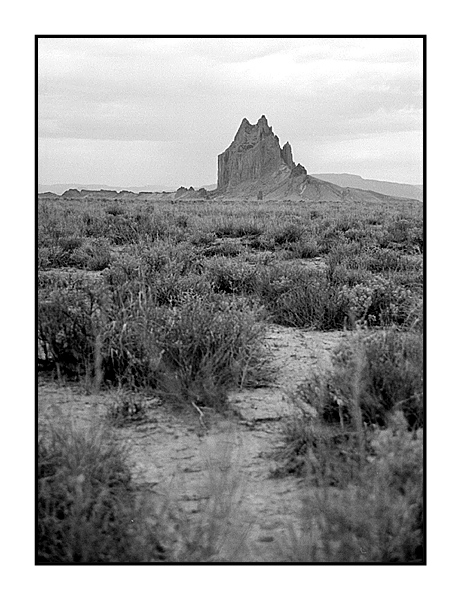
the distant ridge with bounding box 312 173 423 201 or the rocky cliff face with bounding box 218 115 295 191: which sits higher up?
the rocky cliff face with bounding box 218 115 295 191

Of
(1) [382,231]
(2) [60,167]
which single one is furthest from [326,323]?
(1) [382,231]

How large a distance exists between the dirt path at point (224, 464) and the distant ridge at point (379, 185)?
160 cm

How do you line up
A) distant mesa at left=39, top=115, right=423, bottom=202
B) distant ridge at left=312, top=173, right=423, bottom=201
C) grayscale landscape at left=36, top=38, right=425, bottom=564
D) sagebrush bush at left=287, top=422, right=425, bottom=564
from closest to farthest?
sagebrush bush at left=287, top=422, right=425, bottom=564 < grayscale landscape at left=36, top=38, right=425, bottom=564 < distant ridge at left=312, top=173, right=423, bottom=201 < distant mesa at left=39, top=115, right=423, bottom=202

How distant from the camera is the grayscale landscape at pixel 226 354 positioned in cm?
264

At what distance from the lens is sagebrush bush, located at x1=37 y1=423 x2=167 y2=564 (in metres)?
2.54

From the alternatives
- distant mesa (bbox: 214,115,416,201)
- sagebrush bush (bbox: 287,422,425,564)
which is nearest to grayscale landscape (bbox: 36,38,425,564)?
sagebrush bush (bbox: 287,422,425,564)

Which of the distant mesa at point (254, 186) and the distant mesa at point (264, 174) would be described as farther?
the distant mesa at point (264, 174)

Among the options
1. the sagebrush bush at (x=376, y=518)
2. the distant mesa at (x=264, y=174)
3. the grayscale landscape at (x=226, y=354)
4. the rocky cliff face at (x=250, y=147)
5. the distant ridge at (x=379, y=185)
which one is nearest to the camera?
the sagebrush bush at (x=376, y=518)

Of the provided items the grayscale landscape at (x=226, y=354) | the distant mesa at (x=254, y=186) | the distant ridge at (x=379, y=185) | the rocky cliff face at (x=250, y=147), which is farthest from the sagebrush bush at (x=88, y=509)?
the rocky cliff face at (x=250, y=147)

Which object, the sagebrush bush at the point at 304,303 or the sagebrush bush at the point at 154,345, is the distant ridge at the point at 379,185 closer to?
the sagebrush bush at the point at 304,303

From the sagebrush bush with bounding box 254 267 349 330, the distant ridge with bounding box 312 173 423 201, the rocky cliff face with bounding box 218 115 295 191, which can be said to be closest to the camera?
the distant ridge with bounding box 312 173 423 201

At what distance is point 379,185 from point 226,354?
101 inches

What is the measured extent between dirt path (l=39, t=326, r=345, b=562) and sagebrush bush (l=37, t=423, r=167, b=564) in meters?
0.18

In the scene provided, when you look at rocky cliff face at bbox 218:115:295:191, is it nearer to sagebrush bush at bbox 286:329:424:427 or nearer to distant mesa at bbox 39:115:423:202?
distant mesa at bbox 39:115:423:202
